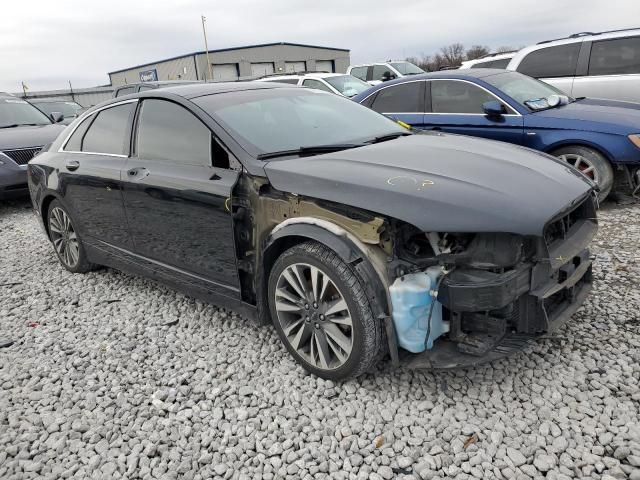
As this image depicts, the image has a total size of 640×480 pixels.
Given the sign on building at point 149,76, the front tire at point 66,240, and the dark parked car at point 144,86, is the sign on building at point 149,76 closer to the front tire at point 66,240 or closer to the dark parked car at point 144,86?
the dark parked car at point 144,86

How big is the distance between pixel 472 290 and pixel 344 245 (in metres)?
0.64

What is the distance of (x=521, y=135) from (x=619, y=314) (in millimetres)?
2814

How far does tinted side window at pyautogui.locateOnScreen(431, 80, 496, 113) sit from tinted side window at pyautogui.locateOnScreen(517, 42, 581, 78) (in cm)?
226

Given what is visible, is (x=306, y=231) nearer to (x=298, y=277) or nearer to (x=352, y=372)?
(x=298, y=277)

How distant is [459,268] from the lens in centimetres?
232

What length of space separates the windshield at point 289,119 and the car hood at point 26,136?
216 inches

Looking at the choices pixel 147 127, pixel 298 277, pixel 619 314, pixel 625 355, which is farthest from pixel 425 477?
pixel 147 127

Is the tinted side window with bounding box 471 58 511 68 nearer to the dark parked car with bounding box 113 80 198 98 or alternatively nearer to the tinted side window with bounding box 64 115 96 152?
the dark parked car with bounding box 113 80 198 98

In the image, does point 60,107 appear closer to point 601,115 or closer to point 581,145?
point 581,145

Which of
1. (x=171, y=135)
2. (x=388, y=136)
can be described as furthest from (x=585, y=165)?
(x=171, y=135)

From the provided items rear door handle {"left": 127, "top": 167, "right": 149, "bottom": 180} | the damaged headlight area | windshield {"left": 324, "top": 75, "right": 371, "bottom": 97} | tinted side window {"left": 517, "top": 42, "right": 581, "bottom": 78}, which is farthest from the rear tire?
windshield {"left": 324, "top": 75, "right": 371, "bottom": 97}

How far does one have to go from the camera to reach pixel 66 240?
15.3 ft

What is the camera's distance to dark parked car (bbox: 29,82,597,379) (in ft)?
7.54

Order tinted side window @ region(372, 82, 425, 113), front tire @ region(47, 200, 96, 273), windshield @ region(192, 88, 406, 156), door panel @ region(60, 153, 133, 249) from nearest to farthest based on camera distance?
windshield @ region(192, 88, 406, 156)
door panel @ region(60, 153, 133, 249)
front tire @ region(47, 200, 96, 273)
tinted side window @ region(372, 82, 425, 113)
